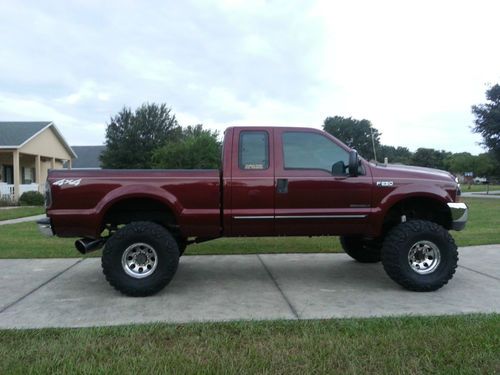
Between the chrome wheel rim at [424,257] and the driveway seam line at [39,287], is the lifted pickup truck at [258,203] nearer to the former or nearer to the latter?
the chrome wheel rim at [424,257]

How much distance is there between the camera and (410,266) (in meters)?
6.11

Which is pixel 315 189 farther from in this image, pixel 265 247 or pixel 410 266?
pixel 265 247

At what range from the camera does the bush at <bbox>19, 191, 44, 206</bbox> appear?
26.0 m

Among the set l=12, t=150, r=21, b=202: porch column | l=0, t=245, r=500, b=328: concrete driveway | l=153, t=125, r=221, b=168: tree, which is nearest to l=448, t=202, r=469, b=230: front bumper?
l=0, t=245, r=500, b=328: concrete driveway

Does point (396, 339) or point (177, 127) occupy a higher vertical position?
point (177, 127)

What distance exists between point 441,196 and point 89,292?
4.52 m

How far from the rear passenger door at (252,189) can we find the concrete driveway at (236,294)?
802mm

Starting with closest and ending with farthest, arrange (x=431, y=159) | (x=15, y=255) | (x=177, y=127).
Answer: (x=15, y=255) < (x=177, y=127) < (x=431, y=159)

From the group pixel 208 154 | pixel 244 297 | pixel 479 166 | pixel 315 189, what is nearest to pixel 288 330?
pixel 244 297

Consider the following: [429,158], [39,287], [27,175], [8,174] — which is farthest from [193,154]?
[429,158]

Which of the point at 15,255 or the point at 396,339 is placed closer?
the point at 396,339

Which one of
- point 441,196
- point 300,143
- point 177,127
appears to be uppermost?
point 177,127

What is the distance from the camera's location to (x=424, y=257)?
20.5 ft

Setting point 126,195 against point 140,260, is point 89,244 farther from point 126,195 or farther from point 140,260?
point 126,195
